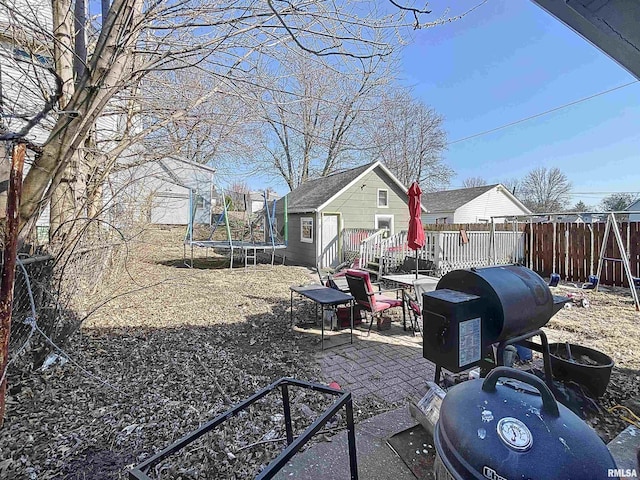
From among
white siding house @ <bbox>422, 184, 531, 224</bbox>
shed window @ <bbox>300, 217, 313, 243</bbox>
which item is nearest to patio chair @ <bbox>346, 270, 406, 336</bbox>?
shed window @ <bbox>300, 217, 313, 243</bbox>

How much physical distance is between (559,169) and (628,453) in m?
46.3

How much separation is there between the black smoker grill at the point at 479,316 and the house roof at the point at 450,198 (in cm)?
2353

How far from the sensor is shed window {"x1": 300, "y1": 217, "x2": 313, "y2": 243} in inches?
533

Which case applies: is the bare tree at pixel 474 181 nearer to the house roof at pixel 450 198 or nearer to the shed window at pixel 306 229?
the house roof at pixel 450 198

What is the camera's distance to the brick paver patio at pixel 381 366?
3287mm

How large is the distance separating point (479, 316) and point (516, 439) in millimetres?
1309

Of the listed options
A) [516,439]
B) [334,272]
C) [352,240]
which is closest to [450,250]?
[352,240]

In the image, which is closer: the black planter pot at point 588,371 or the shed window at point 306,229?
the black planter pot at point 588,371

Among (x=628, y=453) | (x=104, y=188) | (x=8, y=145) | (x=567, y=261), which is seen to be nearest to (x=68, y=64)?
(x=8, y=145)

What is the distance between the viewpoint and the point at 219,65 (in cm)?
379

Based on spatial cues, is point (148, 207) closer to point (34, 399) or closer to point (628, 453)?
point (34, 399)

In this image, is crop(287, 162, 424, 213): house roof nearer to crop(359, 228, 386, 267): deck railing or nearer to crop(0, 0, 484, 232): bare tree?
crop(359, 228, 386, 267): deck railing

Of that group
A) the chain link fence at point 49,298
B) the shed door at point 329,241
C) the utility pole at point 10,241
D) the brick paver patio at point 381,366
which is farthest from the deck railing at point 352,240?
the utility pole at point 10,241

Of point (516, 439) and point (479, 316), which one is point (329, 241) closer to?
point (479, 316)
